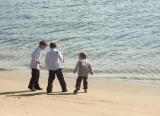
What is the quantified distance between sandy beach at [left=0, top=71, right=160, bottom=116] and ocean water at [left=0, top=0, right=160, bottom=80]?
2.12 meters

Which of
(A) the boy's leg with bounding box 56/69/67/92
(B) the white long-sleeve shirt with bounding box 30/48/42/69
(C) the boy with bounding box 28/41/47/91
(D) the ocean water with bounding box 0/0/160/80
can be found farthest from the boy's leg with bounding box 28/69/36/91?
(D) the ocean water with bounding box 0/0/160/80

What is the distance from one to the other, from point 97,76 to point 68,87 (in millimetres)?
2419

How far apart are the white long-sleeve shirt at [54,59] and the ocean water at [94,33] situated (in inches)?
147

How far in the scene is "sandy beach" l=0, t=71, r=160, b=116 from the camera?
37.4 ft

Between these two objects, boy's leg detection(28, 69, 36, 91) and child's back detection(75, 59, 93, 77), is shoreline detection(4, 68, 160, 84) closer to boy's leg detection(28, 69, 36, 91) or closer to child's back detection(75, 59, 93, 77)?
child's back detection(75, 59, 93, 77)

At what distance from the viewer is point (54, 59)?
1408 cm

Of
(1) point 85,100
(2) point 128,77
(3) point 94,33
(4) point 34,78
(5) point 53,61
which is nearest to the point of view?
(1) point 85,100

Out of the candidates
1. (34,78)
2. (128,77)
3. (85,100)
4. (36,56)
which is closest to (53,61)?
(36,56)

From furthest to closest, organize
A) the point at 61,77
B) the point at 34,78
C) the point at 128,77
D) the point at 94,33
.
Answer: the point at 94,33, the point at 128,77, the point at 34,78, the point at 61,77

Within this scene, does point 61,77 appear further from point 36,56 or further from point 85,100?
point 85,100

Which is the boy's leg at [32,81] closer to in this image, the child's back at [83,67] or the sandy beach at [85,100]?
the sandy beach at [85,100]

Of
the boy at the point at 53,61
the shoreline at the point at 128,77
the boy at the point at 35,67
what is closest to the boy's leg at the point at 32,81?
the boy at the point at 35,67

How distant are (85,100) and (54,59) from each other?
162 centimetres

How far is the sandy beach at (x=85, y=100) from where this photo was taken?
11.4 meters
